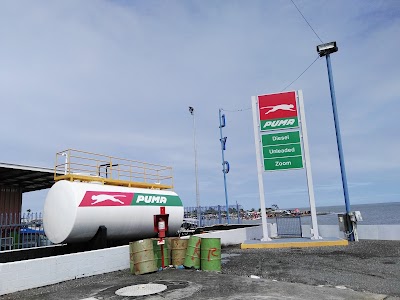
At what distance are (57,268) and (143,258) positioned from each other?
2.71m

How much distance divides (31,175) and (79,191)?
9.02 meters

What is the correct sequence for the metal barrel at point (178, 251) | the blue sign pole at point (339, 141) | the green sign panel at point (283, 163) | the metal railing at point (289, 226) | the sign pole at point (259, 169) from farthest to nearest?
the metal railing at point (289, 226) → the blue sign pole at point (339, 141) → the green sign panel at point (283, 163) → the sign pole at point (259, 169) → the metal barrel at point (178, 251)

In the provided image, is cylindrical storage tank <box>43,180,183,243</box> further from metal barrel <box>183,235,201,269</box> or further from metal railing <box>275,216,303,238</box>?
metal railing <box>275,216,303,238</box>

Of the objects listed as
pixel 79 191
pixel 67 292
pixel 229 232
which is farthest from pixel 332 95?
pixel 67 292

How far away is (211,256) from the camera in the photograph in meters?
11.1

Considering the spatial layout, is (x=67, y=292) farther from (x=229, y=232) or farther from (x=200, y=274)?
(x=229, y=232)

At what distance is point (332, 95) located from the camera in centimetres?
2128

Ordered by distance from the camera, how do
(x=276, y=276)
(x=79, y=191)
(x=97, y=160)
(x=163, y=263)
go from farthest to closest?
(x=97, y=160) < (x=79, y=191) < (x=163, y=263) < (x=276, y=276)

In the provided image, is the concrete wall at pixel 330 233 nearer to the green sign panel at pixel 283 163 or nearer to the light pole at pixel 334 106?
the light pole at pixel 334 106

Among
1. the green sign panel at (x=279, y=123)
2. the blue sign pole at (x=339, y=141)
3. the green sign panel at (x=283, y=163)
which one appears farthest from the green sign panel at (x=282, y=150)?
the blue sign pole at (x=339, y=141)

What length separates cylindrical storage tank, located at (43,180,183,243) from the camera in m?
12.2

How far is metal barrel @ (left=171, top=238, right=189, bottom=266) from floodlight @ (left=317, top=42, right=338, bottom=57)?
16.1m

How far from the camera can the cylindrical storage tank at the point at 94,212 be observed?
481 inches

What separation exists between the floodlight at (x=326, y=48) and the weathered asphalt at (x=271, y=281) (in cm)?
1301
